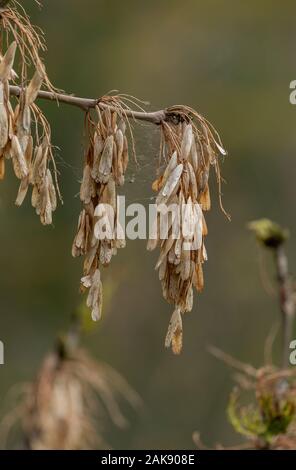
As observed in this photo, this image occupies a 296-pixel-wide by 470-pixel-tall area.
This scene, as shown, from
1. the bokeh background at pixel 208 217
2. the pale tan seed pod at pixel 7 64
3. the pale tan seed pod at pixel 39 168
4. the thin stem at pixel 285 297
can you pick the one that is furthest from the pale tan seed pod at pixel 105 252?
the bokeh background at pixel 208 217

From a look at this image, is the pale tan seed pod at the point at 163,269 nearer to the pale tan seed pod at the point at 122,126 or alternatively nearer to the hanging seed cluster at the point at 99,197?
the hanging seed cluster at the point at 99,197

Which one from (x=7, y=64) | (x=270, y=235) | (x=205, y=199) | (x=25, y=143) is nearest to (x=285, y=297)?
(x=270, y=235)

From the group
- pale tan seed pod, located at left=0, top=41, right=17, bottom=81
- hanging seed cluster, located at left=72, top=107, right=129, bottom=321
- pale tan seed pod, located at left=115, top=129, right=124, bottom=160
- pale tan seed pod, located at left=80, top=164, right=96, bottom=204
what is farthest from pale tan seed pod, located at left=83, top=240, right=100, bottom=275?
pale tan seed pod, located at left=0, top=41, right=17, bottom=81

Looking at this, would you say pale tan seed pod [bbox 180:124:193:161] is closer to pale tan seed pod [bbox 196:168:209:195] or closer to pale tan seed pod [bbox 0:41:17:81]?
pale tan seed pod [bbox 196:168:209:195]

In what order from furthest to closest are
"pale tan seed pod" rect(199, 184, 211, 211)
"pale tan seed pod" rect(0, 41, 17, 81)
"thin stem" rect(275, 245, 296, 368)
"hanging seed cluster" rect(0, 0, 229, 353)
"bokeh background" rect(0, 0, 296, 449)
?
"bokeh background" rect(0, 0, 296, 449), "thin stem" rect(275, 245, 296, 368), "pale tan seed pod" rect(199, 184, 211, 211), "hanging seed cluster" rect(0, 0, 229, 353), "pale tan seed pod" rect(0, 41, 17, 81)

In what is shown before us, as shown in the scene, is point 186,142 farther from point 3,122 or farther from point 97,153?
point 3,122
